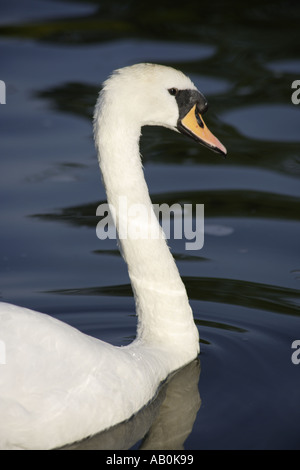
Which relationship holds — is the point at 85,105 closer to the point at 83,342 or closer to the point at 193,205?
the point at 193,205

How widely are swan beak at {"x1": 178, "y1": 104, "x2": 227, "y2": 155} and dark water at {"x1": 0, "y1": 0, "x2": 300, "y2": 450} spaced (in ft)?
3.72

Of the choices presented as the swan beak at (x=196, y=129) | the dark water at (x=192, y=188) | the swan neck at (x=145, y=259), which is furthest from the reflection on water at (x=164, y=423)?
the swan beak at (x=196, y=129)

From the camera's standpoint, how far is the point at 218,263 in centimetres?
677

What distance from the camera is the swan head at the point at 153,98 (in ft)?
16.4

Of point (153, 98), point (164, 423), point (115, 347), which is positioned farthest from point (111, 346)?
point (153, 98)

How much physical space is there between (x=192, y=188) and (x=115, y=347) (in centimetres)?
342

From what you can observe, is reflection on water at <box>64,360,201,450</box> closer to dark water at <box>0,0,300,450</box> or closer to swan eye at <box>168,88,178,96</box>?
dark water at <box>0,0,300,450</box>

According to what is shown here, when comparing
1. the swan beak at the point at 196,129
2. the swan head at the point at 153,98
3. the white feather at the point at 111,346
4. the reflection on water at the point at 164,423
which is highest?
the swan head at the point at 153,98

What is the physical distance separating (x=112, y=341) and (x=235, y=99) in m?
5.02

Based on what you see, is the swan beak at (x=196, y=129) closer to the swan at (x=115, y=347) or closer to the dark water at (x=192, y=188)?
the swan at (x=115, y=347)

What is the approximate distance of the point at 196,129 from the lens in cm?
541

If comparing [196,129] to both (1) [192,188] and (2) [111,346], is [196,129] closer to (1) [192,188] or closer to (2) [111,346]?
(2) [111,346]

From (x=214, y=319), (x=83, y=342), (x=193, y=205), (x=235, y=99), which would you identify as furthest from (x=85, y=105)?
(x=83, y=342)

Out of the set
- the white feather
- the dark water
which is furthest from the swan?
the dark water
